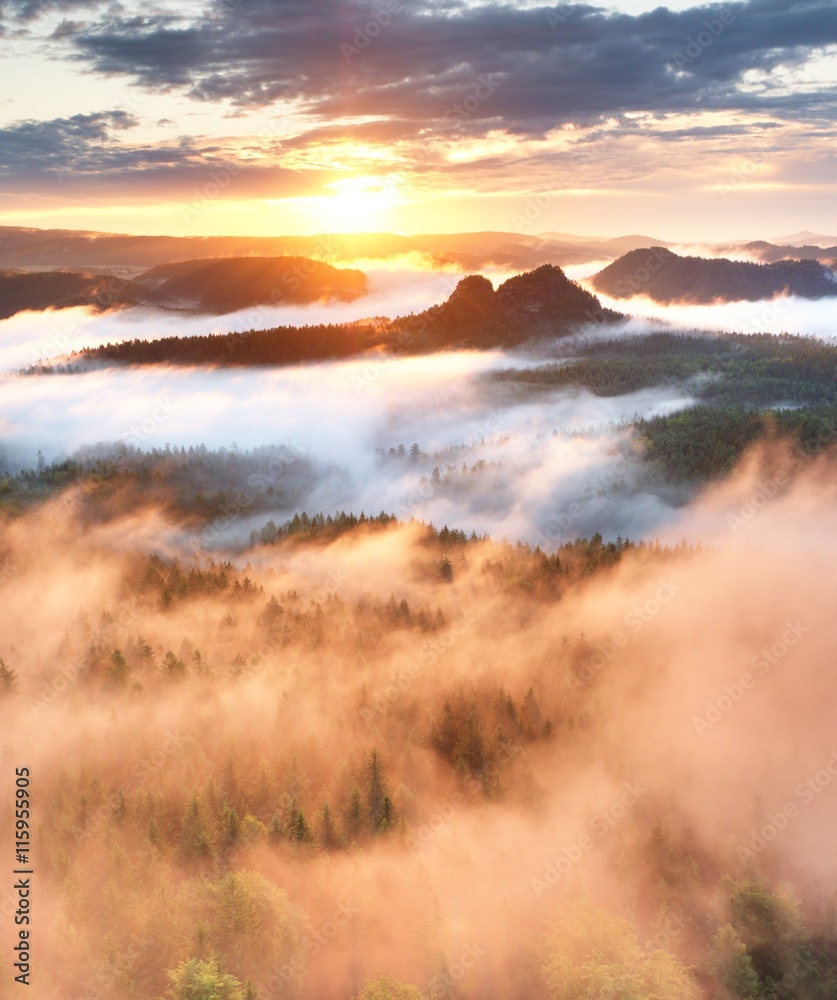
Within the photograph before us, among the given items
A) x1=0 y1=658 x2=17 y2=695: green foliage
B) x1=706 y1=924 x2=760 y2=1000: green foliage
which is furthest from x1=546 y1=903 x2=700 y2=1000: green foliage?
x1=0 y1=658 x2=17 y2=695: green foliage

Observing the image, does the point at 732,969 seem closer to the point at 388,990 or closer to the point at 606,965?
the point at 606,965

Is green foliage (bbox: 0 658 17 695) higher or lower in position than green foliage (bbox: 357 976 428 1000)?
higher

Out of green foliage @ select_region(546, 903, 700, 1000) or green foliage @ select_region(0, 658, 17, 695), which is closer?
green foliage @ select_region(546, 903, 700, 1000)

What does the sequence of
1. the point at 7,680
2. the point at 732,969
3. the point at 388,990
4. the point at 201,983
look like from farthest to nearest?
the point at 7,680
the point at 732,969
the point at 388,990
the point at 201,983

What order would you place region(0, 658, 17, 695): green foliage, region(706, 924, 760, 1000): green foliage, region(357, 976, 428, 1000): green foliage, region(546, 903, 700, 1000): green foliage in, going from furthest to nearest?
1. region(0, 658, 17, 695): green foliage
2. region(706, 924, 760, 1000): green foliage
3. region(546, 903, 700, 1000): green foliage
4. region(357, 976, 428, 1000): green foliage

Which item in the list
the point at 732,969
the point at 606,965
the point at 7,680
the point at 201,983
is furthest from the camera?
the point at 7,680

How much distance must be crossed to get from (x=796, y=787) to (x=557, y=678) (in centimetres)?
5453

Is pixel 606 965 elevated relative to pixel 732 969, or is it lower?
elevated

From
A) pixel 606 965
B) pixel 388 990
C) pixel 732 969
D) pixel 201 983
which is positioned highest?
pixel 201 983

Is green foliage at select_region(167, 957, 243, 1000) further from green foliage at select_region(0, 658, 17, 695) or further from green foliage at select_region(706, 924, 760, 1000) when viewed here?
green foliage at select_region(0, 658, 17, 695)

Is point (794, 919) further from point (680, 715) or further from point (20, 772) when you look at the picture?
point (20, 772)

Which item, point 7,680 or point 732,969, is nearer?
point 732,969

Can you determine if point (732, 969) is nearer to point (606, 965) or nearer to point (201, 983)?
point (606, 965)

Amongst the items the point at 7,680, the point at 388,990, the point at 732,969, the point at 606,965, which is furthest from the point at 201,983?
the point at 7,680
